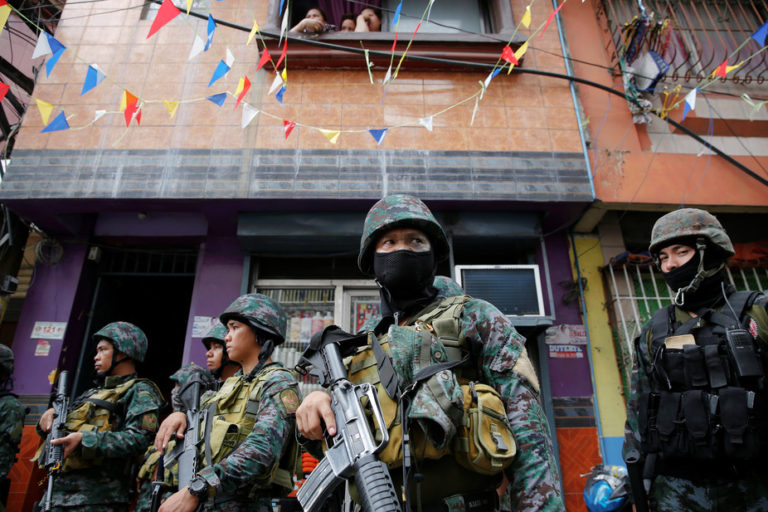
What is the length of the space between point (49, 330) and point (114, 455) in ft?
8.72

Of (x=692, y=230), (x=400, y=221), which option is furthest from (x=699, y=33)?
(x=400, y=221)

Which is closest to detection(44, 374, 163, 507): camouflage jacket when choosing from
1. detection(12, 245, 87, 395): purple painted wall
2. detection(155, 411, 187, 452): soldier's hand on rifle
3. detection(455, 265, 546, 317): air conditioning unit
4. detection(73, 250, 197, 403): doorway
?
detection(155, 411, 187, 452): soldier's hand on rifle

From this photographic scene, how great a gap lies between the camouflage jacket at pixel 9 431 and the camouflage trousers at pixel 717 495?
4989 mm

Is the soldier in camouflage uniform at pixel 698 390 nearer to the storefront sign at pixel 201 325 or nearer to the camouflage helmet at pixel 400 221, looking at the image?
the camouflage helmet at pixel 400 221

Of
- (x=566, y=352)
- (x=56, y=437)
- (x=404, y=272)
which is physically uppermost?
(x=566, y=352)

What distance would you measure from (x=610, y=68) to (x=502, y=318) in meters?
5.83

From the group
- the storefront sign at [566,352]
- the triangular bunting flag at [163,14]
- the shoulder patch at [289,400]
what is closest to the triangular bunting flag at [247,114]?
the triangular bunting flag at [163,14]

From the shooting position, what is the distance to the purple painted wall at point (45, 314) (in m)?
5.00

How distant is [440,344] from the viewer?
1698 millimetres

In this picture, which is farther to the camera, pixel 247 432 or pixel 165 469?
pixel 165 469

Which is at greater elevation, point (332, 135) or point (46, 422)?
point (332, 135)

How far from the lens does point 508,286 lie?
17.2 ft

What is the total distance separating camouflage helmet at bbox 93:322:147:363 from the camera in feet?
13.3

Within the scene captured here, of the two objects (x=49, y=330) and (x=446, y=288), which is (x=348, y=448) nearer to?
(x=446, y=288)
